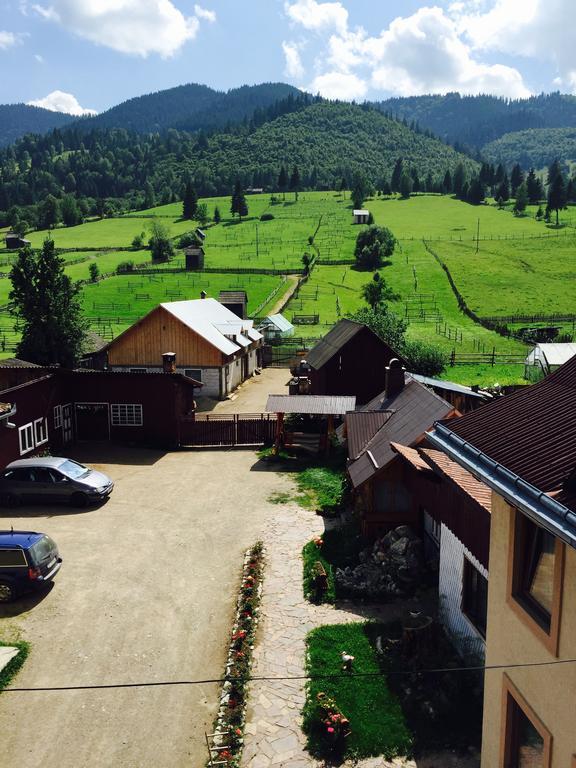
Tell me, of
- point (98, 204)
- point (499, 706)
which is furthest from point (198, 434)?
point (98, 204)

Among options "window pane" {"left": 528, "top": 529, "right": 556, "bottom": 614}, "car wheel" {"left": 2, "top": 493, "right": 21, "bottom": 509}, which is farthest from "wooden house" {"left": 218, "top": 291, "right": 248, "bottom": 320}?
"window pane" {"left": 528, "top": 529, "right": 556, "bottom": 614}

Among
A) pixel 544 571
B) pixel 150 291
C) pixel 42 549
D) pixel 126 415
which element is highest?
pixel 544 571

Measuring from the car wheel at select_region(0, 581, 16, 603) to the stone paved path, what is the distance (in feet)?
22.4

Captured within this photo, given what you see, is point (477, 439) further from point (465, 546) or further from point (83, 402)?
point (83, 402)

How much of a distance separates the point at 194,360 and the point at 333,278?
5765 centimetres

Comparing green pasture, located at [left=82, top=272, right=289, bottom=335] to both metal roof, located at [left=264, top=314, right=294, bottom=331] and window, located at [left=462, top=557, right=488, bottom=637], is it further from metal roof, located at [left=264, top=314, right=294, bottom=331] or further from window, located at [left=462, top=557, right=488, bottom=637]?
window, located at [left=462, top=557, right=488, bottom=637]

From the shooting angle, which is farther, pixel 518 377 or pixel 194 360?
pixel 518 377

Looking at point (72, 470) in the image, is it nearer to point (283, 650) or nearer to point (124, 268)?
point (283, 650)

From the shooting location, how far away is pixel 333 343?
40.2 meters

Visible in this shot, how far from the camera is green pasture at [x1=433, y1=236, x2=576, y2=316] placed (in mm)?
84812

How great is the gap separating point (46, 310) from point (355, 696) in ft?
133

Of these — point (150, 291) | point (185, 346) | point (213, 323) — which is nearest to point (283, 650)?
point (185, 346)

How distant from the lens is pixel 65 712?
1334cm

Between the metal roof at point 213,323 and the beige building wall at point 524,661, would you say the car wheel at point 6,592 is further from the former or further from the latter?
the metal roof at point 213,323
